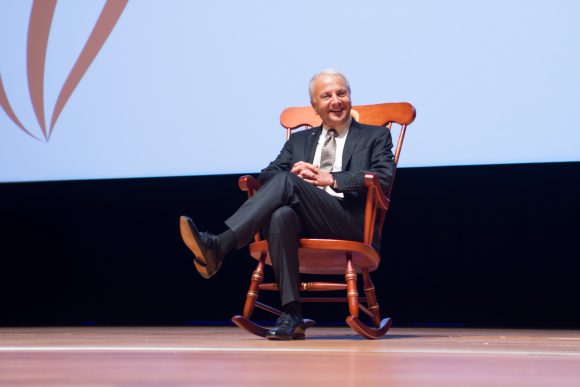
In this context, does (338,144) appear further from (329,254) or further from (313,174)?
(329,254)

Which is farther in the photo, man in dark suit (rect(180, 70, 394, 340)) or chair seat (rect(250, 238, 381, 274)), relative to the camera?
chair seat (rect(250, 238, 381, 274))

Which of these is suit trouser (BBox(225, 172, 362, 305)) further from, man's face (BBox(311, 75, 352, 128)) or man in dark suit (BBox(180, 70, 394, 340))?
man's face (BBox(311, 75, 352, 128))

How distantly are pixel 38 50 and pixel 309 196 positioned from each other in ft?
6.07

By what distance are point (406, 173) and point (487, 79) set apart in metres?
0.56

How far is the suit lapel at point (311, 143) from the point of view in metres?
2.87

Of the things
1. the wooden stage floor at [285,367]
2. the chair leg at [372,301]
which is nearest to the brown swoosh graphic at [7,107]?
the chair leg at [372,301]

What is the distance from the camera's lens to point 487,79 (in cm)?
332

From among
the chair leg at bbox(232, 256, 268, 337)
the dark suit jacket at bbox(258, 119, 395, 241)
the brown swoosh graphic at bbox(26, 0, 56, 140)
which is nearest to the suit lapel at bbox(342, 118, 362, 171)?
the dark suit jacket at bbox(258, 119, 395, 241)

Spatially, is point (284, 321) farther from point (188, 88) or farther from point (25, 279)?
point (25, 279)

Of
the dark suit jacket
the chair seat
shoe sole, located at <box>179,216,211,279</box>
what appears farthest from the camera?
the dark suit jacket

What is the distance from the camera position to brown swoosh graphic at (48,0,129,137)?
3.75 m

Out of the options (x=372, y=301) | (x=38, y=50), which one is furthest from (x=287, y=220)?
(x=38, y=50)

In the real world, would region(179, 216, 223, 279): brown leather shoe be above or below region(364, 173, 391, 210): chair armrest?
below

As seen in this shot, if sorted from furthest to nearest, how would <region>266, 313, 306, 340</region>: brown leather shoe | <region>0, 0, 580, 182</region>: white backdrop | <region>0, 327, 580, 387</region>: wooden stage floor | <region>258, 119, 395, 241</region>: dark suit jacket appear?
<region>0, 0, 580, 182</region>: white backdrop < <region>258, 119, 395, 241</region>: dark suit jacket < <region>266, 313, 306, 340</region>: brown leather shoe < <region>0, 327, 580, 387</region>: wooden stage floor
